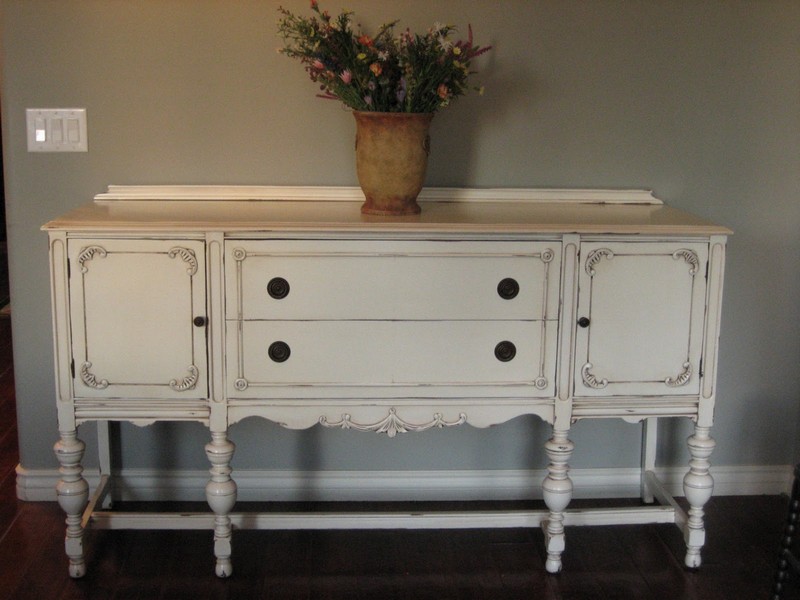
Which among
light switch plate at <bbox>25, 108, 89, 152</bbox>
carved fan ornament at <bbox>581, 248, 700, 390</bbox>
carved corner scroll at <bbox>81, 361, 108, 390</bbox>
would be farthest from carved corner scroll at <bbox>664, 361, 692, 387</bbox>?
light switch plate at <bbox>25, 108, 89, 152</bbox>

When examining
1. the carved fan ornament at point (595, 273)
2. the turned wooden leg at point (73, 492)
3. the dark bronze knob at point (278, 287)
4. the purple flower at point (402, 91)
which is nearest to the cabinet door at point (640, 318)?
the carved fan ornament at point (595, 273)

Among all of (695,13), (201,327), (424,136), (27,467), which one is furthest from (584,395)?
(27,467)

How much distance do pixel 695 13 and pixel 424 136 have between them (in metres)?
0.83

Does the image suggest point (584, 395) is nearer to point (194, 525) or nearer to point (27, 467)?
point (194, 525)

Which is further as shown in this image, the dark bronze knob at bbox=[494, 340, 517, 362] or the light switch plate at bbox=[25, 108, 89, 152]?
the light switch plate at bbox=[25, 108, 89, 152]

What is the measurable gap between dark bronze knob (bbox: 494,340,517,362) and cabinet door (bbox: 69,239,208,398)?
655 millimetres

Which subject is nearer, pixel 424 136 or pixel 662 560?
pixel 424 136

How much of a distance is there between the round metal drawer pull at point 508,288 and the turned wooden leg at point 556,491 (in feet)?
1.17

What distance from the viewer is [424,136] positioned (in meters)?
2.25

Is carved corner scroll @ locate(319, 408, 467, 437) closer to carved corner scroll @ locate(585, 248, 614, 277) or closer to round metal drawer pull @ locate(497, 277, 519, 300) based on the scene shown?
round metal drawer pull @ locate(497, 277, 519, 300)

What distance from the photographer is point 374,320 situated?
2172mm

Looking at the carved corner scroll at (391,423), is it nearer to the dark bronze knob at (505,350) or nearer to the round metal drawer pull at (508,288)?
the dark bronze knob at (505,350)

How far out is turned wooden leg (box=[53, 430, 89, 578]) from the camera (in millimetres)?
2236

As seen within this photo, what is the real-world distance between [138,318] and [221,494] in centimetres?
45
